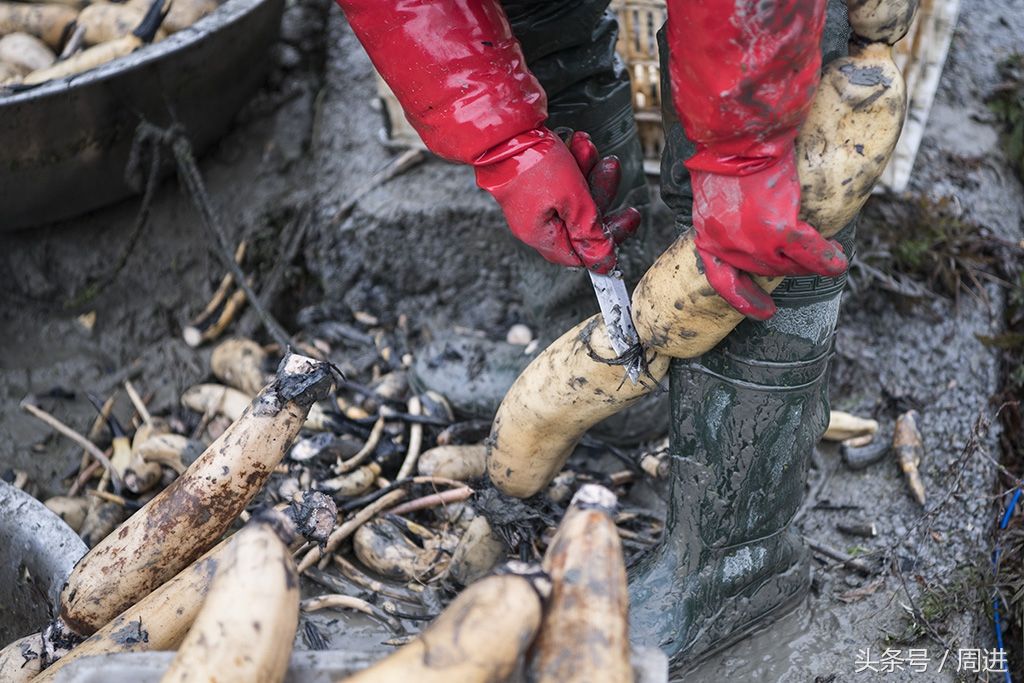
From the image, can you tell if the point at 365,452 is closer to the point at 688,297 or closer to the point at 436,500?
the point at 436,500

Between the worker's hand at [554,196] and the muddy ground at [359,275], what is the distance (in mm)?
981

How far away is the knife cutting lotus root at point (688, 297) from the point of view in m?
1.50

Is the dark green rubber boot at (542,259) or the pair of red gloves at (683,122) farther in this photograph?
the dark green rubber boot at (542,259)

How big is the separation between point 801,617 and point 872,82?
1.17 m

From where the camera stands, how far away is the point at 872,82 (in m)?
1.49

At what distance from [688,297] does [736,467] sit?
41 cm

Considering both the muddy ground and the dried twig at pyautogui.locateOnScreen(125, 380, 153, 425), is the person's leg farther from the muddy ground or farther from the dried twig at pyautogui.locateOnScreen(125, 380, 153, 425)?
the dried twig at pyautogui.locateOnScreen(125, 380, 153, 425)

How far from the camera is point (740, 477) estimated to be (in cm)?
190

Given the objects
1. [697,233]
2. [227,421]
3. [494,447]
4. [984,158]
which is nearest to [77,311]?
[227,421]

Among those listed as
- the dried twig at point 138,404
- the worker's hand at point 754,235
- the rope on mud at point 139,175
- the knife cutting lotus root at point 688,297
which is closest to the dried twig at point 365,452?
the knife cutting lotus root at point 688,297

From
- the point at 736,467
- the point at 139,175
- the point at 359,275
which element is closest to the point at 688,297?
the point at 736,467

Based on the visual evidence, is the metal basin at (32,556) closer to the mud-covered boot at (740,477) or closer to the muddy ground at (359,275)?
the muddy ground at (359,275)

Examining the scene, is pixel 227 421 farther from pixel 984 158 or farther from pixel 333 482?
pixel 984 158

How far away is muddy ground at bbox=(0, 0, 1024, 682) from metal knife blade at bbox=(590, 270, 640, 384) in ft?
2.77
